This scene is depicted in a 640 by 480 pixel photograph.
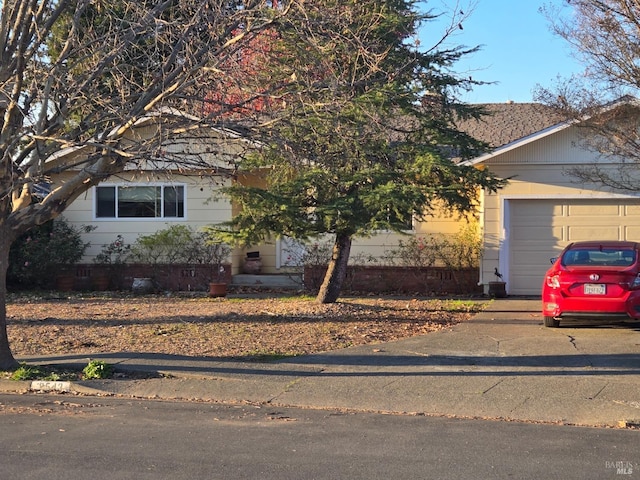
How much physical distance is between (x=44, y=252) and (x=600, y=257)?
1271 cm

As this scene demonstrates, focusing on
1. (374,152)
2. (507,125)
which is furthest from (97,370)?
(507,125)

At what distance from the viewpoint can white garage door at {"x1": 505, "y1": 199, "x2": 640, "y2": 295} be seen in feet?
53.1

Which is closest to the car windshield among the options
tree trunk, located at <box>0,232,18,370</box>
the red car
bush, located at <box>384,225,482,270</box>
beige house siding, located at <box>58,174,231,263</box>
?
the red car

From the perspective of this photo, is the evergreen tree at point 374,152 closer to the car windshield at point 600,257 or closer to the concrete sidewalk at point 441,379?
the car windshield at point 600,257

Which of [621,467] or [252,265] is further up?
[252,265]

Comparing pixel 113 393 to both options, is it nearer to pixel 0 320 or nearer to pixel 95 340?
pixel 0 320

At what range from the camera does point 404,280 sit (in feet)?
57.4

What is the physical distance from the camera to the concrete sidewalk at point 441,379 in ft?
25.5

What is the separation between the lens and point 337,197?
42.0 ft

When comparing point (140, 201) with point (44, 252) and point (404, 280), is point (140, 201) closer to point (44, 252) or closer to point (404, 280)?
point (44, 252)

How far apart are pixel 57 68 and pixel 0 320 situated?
10.7 ft

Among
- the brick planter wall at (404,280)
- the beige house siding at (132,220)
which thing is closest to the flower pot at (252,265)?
the beige house siding at (132,220)

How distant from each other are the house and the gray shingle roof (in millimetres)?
1355

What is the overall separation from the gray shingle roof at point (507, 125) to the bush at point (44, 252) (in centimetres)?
1001
